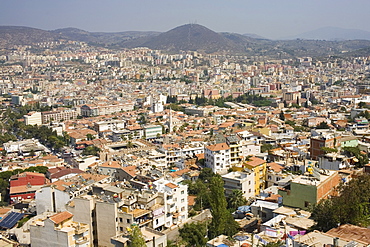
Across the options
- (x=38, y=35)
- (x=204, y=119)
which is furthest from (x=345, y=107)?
(x=38, y=35)

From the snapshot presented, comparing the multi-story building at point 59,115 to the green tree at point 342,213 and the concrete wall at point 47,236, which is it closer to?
the concrete wall at point 47,236

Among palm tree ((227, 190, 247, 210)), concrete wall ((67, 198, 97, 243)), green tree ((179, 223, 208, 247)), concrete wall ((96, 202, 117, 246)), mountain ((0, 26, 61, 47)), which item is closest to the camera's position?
green tree ((179, 223, 208, 247))

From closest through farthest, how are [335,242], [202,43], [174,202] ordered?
[335,242]
[174,202]
[202,43]

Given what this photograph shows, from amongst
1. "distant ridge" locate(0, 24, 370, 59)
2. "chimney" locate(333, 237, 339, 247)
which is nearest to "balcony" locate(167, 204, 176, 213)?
"chimney" locate(333, 237, 339, 247)

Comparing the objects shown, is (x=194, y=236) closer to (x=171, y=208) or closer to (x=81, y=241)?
(x=171, y=208)

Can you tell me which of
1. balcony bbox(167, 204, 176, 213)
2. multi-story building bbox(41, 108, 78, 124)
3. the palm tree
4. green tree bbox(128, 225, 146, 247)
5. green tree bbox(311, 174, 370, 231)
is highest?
green tree bbox(311, 174, 370, 231)

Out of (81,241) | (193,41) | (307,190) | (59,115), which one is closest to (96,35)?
(193,41)

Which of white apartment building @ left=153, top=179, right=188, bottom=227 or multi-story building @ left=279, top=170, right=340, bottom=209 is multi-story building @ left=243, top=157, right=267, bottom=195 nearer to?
multi-story building @ left=279, top=170, right=340, bottom=209
